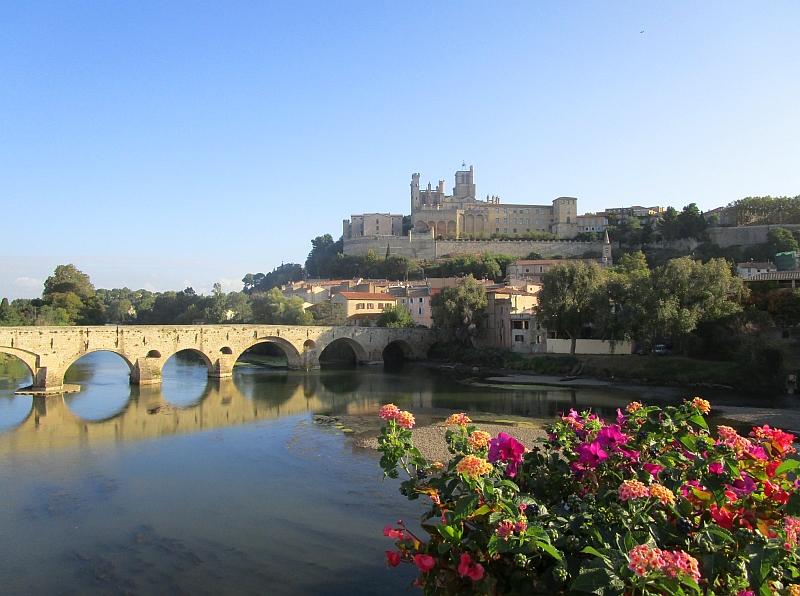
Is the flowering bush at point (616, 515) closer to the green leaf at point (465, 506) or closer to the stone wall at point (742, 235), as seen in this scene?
the green leaf at point (465, 506)

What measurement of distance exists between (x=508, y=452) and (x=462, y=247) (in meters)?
79.5

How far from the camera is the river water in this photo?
10.2m

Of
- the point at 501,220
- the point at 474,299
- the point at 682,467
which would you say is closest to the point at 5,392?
the point at 474,299

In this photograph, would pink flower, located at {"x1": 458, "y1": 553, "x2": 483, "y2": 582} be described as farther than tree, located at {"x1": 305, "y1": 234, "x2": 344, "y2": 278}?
No

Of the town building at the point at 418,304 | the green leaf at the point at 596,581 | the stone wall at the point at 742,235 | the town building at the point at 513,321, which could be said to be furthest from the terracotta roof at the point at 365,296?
the green leaf at the point at 596,581

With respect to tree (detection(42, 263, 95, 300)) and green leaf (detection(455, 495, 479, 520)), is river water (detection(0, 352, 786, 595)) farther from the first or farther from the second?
tree (detection(42, 263, 95, 300))

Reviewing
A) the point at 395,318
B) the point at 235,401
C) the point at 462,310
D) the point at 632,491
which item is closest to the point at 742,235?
A: the point at 462,310

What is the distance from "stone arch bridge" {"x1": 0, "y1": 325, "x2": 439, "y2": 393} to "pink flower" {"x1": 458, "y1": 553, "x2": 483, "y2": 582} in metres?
28.7

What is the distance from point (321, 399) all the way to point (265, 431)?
7.51 m

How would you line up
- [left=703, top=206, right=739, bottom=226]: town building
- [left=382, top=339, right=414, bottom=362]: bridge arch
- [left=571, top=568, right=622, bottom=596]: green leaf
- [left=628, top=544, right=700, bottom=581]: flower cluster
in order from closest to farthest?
[left=628, top=544, right=700, bottom=581]: flower cluster < [left=571, top=568, right=622, bottom=596]: green leaf < [left=382, top=339, right=414, bottom=362]: bridge arch < [left=703, top=206, right=739, bottom=226]: town building

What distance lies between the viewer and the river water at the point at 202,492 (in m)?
10.2

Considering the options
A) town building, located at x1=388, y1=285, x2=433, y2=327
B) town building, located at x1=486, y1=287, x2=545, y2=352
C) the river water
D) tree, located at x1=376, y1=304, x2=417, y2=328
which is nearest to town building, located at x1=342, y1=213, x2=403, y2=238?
town building, located at x1=388, y1=285, x2=433, y2=327

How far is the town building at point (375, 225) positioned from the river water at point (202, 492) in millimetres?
63329

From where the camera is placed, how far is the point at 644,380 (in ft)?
111
